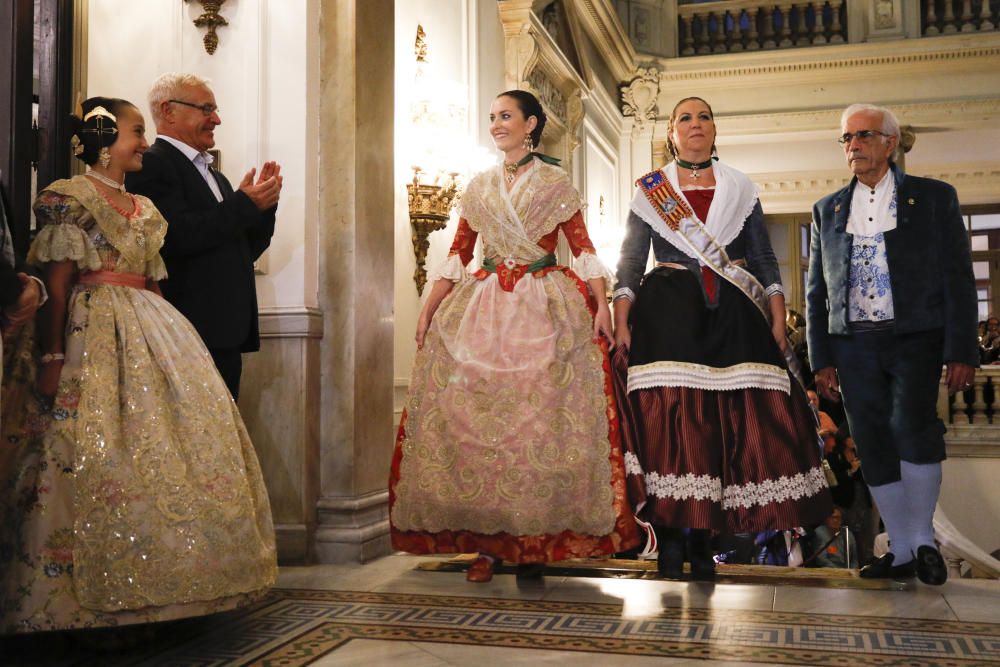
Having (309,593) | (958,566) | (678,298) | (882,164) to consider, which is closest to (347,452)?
(309,593)

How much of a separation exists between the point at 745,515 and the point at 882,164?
125cm

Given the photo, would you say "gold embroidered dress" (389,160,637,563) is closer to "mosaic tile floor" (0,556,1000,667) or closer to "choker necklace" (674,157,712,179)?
"mosaic tile floor" (0,556,1000,667)

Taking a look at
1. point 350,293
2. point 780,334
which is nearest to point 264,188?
point 350,293

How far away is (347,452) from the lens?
3.75 m

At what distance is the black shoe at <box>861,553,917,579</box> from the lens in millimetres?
3230

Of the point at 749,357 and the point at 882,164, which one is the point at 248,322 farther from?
the point at 882,164

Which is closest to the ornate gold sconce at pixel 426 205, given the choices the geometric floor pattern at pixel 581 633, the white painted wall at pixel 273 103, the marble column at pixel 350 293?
the marble column at pixel 350 293

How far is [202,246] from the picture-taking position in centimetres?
296

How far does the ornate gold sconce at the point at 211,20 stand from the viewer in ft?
12.5

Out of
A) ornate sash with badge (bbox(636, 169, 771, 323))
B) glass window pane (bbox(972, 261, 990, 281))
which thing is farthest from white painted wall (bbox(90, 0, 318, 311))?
glass window pane (bbox(972, 261, 990, 281))

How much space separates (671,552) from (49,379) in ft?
6.16

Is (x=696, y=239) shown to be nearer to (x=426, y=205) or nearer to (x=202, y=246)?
(x=202, y=246)

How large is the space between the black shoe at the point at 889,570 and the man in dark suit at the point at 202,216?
209cm

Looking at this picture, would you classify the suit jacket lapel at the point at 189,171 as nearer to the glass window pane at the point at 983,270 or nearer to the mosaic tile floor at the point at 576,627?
the mosaic tile floor at the point at 576,627
